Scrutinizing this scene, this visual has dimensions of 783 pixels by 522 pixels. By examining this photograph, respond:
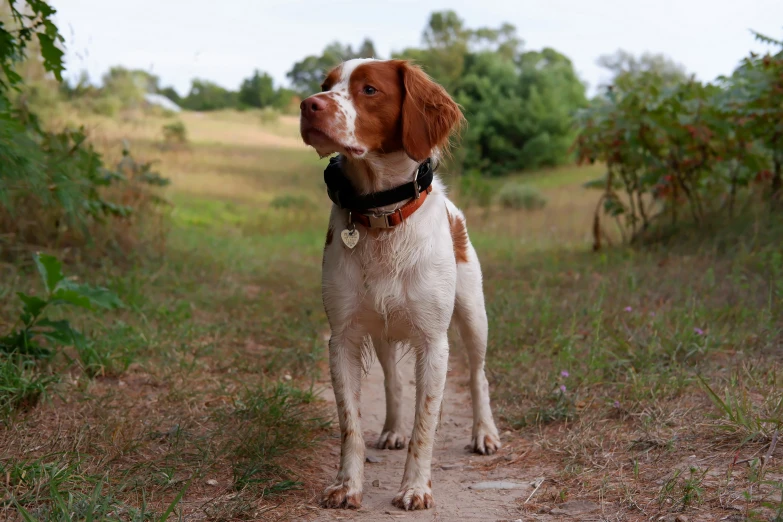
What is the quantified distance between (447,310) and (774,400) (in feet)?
4.27

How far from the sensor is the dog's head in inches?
101

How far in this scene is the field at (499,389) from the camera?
241 cm

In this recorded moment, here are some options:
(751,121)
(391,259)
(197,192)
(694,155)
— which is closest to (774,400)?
(391,259)

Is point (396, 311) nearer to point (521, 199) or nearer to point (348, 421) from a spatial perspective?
point (348, 421)

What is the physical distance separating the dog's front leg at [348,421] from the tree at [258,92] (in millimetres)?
20814

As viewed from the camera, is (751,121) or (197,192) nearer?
(751,121)

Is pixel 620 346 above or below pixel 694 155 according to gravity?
below

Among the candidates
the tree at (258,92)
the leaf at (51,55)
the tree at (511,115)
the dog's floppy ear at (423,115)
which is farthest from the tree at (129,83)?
the tree at (258,92)

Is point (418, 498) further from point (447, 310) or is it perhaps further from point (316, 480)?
point (447, 310)

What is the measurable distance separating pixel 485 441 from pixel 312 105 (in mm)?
1682

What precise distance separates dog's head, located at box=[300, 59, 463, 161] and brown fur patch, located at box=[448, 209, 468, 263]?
518 millimetres

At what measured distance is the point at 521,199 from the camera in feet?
44.1

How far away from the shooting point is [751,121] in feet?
19.1

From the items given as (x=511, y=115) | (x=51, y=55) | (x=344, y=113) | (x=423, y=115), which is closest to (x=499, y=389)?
(x=423, y=115)
